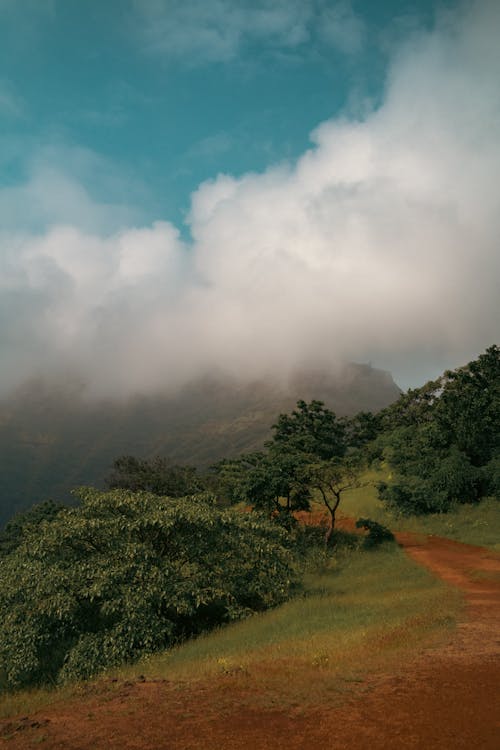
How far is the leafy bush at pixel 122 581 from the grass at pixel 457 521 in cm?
1288

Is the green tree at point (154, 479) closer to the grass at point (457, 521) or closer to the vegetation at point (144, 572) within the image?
the grass at point (457, 521)

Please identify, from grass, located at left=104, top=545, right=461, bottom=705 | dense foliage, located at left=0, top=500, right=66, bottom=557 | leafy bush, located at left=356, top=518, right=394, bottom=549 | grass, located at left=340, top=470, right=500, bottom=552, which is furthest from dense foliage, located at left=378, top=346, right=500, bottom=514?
dense foliage, located at left=0, top=500, right=66, bottom=557

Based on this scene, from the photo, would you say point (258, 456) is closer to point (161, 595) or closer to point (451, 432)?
point (451, 432)

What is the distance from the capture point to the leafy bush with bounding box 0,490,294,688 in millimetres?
13461

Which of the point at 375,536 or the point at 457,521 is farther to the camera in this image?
the point at 457,521

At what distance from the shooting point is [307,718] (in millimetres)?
7777

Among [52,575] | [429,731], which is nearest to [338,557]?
[52,575]

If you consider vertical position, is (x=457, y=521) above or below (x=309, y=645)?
below

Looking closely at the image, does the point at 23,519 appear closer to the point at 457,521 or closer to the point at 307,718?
the point at 457,521

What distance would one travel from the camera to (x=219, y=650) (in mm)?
12773

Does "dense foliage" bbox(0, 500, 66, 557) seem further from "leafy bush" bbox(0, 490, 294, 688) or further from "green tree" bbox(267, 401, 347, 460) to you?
"leafy bush" bbox(0, 490, 294, 688)

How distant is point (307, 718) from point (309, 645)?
4.12m

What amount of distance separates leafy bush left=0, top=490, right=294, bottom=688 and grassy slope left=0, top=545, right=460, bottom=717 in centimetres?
100

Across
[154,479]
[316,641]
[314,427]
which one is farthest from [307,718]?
[314,427]
